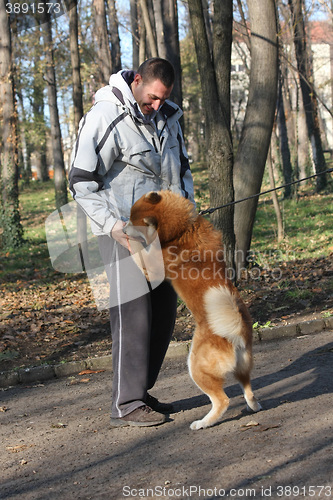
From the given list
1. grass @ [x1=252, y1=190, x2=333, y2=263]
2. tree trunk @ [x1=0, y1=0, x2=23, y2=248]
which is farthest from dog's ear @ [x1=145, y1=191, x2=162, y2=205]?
tree trunk @ [x1=0, y1=0, x2=23, y2=248]

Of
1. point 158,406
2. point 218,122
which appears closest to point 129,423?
point 158,406

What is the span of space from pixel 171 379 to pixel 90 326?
9.42ft

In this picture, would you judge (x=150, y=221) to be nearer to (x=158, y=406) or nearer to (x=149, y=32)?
(x=158, y=406)

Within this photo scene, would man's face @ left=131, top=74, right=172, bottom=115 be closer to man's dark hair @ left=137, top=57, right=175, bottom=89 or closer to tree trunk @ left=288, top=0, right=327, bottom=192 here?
man's dark hair @ left=137, top=57, right=175, bottom=89

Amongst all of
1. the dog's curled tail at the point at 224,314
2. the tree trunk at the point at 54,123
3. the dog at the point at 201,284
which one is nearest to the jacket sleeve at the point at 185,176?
the dog at the point at 201,284

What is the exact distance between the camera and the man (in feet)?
13.0

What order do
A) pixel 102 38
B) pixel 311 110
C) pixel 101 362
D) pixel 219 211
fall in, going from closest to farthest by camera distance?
pixel 101 362, pixel 219 211, pixel 102 38, pixel 311 110

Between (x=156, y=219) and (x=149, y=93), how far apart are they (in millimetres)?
875

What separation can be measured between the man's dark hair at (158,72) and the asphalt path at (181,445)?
7.94ft

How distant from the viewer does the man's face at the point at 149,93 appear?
3.94 meters

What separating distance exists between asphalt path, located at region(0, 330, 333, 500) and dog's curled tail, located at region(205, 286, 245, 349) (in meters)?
0.66

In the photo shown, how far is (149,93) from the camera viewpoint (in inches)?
156

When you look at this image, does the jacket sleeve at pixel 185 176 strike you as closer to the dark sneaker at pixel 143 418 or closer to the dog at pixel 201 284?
the dog at pixel 201 284

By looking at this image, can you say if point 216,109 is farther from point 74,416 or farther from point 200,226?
point 74,416
